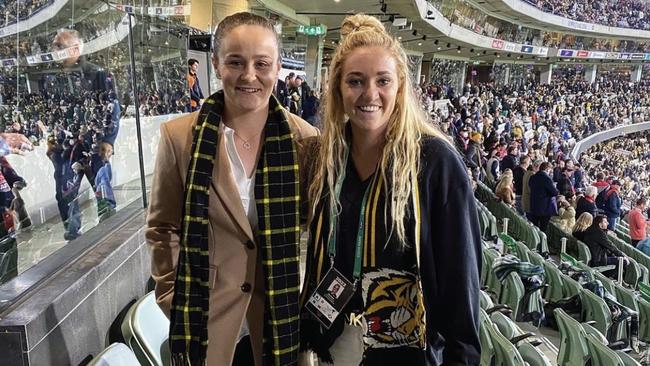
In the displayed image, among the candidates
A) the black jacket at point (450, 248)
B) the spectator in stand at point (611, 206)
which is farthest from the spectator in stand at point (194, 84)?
the spectator in stand at point (611, 206)

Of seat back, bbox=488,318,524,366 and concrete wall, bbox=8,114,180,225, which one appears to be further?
seat back, bbox=488,318,524,366

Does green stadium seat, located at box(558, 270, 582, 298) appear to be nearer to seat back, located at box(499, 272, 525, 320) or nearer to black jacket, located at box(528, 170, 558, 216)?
seat back, located at box(499, 272, 525, 320)

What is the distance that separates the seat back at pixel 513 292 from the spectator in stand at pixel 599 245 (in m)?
2.45

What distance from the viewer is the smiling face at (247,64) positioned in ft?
4.69

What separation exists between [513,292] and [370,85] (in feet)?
13.3

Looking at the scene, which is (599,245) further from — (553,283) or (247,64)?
(247,64)

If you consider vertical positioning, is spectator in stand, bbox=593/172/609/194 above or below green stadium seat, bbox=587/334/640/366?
below

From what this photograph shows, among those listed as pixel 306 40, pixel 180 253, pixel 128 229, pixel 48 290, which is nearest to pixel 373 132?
pixel 180 253

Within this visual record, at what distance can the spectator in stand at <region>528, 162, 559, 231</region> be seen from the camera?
818 centimetres

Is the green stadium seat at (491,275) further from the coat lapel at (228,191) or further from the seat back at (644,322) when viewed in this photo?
the coat lapel at (228,191)

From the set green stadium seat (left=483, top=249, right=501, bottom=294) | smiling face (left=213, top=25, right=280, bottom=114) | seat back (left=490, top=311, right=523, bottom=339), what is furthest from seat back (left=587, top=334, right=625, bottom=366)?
smiling face (left=213, top=25, right=280, bottom=114)

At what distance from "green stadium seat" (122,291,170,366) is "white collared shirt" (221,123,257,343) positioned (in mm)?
645

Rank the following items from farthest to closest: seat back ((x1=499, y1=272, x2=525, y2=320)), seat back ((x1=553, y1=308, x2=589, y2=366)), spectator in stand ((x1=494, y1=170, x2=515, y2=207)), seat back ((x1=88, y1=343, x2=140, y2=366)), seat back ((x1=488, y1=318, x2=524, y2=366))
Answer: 1. spectator in stand ((x1=494, y1=170, x2=515, y2=207))
2. seat back ((x1=499, y1=272, x2=525, y2=320))
3. seat back ((x1=553, y1=308, x2=589, y2=366))
4. seat back ((x1=488, y1=318, x2=524, y2=366))
5. seat back ((x1=88, y1=343, x2=140, y2=366))

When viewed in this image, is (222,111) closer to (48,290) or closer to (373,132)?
(373,132)
